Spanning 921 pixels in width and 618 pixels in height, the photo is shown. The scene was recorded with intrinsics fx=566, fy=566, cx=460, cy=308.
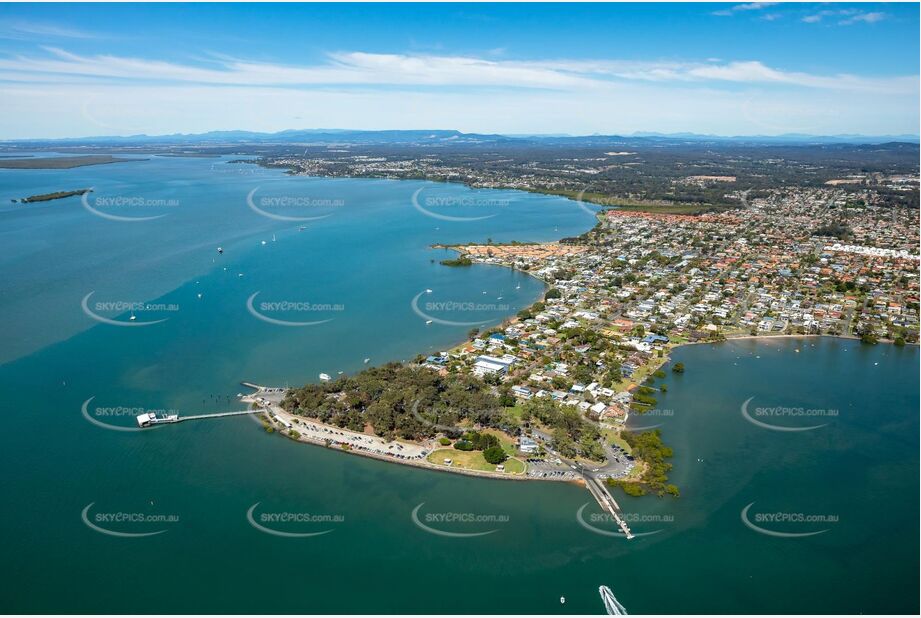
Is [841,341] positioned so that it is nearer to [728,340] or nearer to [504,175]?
[728,340]

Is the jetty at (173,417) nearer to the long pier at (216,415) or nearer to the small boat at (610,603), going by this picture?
the long pier at (216,415)

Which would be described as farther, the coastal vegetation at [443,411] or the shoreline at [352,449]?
the coastal vegetation at [443,411]

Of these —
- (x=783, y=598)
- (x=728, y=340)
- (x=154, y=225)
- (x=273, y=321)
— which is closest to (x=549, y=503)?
(x=783, y=598)
